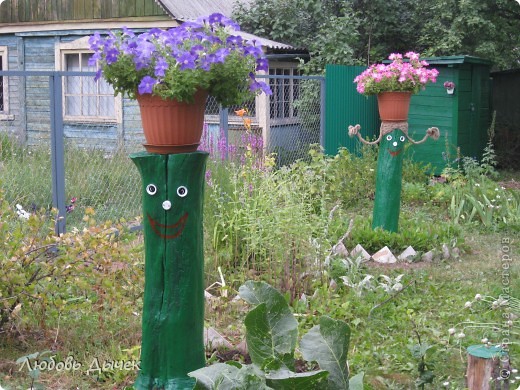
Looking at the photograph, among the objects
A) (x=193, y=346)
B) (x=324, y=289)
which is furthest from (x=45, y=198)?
(x=193, y=346)

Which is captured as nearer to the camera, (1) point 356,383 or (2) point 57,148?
(1) point 356,383

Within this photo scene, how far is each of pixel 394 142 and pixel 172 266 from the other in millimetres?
4389

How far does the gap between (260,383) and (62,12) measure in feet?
41.1

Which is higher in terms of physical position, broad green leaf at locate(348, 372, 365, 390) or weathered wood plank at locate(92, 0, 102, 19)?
weathered wood plank at locate(92, 0, 102, 19)

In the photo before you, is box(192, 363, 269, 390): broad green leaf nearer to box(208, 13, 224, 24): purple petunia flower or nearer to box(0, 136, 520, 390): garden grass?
box(0, 136, 520, 390): garden grass

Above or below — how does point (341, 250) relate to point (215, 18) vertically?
below

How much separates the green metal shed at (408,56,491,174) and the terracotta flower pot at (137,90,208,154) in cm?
848

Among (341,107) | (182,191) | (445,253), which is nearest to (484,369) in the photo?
(182,191)

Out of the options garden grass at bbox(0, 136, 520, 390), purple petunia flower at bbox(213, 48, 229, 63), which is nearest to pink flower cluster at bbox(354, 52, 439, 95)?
garden grass at bbox(0, 136, 520, 390)

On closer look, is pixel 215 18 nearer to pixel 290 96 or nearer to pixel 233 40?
pixel 233 40

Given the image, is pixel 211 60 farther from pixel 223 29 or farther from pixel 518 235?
pixel 518 235

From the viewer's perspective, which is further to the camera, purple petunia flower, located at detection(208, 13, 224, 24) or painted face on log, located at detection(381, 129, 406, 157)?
painted face on log, located at detection(381, 129, 406, 157)

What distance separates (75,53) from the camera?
14031mm

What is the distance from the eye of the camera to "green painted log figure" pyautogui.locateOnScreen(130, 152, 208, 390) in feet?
10.8
